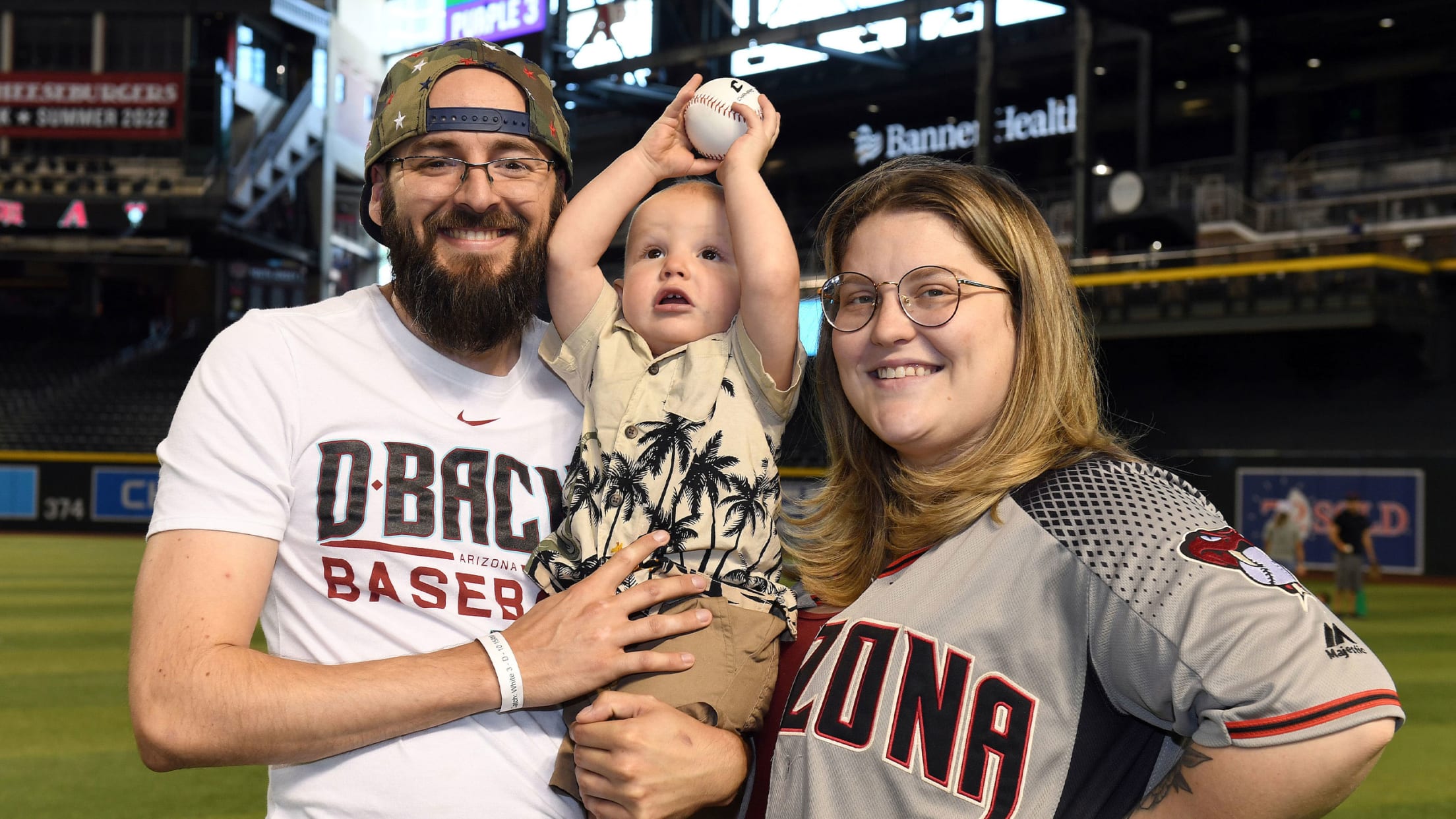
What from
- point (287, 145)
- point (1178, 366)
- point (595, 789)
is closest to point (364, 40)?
→ point (287, 145)

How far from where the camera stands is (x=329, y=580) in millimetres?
2148

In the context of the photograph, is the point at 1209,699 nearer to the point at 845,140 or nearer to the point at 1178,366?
the point at 1178,366

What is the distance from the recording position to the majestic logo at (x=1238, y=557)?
1.52 metres

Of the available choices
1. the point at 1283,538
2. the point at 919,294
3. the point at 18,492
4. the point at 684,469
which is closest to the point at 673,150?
the point at 684,469

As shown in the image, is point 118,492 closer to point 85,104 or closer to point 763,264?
point 85,104

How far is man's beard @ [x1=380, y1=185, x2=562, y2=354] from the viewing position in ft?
7.77

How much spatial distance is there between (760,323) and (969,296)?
1.82 feet

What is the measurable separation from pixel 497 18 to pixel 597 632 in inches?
1230

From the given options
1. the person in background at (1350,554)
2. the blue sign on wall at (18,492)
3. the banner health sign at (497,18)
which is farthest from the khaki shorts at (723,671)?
the banner health sign at (497,18)

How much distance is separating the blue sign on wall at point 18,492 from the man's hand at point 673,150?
2615 centimetres

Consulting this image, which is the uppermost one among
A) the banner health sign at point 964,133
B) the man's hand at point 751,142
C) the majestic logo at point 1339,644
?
the banner health sign at point 964,133

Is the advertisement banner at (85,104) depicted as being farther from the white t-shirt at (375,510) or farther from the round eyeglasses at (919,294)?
the round eyeglasses at (919,294)

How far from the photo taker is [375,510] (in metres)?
2.18

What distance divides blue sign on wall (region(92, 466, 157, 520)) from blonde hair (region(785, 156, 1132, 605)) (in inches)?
1003
